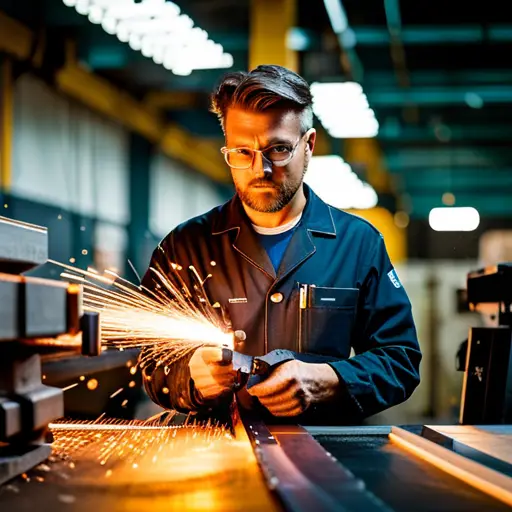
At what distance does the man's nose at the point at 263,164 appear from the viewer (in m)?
2.18

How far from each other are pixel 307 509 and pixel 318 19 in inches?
211

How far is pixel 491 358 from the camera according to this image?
250 centimetres

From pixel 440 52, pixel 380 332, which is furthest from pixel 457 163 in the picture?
pixel 380 332

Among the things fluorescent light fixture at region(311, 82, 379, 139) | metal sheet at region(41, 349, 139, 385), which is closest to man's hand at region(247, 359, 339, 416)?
metal sheet at region(41, 349, 139, 385)

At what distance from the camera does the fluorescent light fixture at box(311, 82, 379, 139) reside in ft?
20.5

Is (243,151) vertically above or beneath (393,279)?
above

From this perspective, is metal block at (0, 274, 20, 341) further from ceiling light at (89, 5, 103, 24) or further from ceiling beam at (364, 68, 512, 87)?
ceiling beam at (364, 68, 512, 87)

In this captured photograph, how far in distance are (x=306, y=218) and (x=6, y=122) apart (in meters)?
4.51

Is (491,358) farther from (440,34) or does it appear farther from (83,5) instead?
(440,34)

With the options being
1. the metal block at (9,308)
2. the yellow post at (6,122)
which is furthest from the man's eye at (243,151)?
the yellow post at (6,122)

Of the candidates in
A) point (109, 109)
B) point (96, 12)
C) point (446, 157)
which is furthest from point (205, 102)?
point (446, 157)

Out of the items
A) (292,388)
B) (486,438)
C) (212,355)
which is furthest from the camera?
(292,388)

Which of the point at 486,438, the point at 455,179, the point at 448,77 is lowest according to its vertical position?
the point at 486,438

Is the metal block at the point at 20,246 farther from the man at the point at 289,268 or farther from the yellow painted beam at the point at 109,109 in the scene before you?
the yellow painted beam at the point at 109,109
